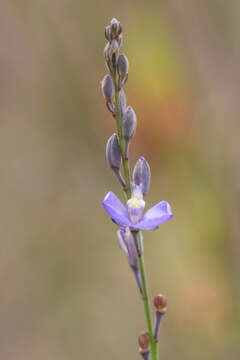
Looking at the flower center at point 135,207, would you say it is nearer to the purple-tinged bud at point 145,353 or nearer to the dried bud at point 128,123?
the dried bud at point 128,123

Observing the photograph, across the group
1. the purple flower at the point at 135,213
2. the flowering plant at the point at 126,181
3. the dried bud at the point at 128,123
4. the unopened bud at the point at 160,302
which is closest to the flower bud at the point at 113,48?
the flowering plant at the point at 126,181

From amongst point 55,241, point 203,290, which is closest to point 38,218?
point 55,241

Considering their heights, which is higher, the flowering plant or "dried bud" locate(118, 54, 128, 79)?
"dried bud" locate(118, 54, 128, 79)

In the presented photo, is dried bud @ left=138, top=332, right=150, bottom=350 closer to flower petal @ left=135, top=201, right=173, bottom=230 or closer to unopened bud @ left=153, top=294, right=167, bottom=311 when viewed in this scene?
unopened bud @ left=153, top=294, right=167, bottom=311

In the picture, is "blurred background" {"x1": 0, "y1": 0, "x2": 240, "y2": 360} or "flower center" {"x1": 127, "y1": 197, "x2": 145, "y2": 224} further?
"blurred background" {"x1": 0, "y1": 0, "x2": 240, "y2": 360}

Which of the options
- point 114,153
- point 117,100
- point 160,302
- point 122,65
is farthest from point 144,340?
point 122,65

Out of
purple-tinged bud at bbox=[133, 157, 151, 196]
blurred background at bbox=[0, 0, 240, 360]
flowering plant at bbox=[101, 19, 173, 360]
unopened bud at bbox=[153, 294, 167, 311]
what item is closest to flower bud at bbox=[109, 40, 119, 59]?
flowering plant at bbox=[101, 19, 173, 360]

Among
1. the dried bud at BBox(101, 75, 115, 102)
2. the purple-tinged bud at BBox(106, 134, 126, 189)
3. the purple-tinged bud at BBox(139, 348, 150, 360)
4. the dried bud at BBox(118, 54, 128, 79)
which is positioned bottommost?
the purple-tinged bud at BBox(139, 348, 150, 360)

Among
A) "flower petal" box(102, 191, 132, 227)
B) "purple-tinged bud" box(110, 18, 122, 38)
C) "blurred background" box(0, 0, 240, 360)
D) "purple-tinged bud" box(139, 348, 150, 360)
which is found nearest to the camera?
"flower petal" box(102, 191, 132, 227)
